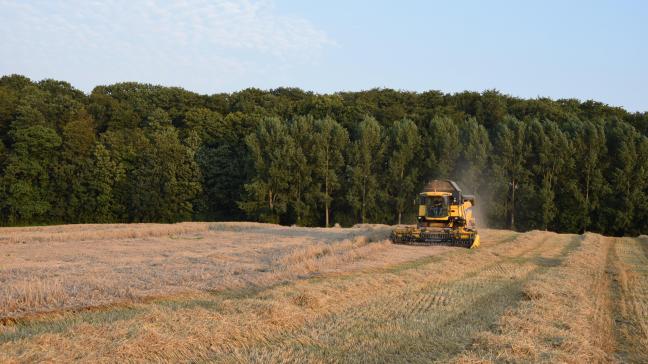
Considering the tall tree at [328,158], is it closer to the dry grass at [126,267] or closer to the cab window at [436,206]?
the dry grass at [126,267]

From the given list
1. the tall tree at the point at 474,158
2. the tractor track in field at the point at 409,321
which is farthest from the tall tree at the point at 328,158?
the tractor track in field at the point at 409,321

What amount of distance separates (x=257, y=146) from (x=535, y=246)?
32404 mm

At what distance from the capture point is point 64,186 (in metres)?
55.9

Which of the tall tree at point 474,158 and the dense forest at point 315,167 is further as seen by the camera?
the tall tree at point 474,158

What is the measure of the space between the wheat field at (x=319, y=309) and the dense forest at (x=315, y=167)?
3296cm

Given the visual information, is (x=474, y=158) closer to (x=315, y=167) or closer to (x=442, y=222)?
(x=315, y=167)

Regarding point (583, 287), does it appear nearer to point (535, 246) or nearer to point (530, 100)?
point (535, 246)

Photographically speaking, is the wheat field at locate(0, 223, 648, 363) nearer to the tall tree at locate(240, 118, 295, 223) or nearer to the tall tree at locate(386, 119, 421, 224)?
the tall tree at locate(386, 119, 421, 224)

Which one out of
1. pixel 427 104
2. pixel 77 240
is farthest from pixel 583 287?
pixel 427 104

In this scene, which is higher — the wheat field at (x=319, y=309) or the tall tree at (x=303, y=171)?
the tall tree at (x=303, y=171)

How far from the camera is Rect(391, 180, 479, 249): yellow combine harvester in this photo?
2466cm

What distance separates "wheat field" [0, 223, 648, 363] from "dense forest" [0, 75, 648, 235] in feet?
Result: 108

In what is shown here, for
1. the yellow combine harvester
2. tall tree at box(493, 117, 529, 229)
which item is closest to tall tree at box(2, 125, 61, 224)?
the yellow combine harvester

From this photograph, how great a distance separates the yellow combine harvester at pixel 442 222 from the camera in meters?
24.7
